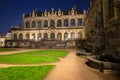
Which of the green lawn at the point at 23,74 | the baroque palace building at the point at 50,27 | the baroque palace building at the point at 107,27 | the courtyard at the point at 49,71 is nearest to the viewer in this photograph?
the green lawn at the point at 23,74

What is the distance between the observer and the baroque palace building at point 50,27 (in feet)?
245

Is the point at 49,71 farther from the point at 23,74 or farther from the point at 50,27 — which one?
the point at 50,27

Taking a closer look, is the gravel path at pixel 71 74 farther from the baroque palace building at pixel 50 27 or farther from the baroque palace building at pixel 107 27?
the baroque palace building at pixel 50 27

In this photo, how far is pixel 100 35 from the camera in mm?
25766

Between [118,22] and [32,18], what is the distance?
226ft

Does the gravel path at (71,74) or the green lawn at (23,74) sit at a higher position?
the green lawn at (23,74)

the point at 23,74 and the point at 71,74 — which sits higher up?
the point at 23,74

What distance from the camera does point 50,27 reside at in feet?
252

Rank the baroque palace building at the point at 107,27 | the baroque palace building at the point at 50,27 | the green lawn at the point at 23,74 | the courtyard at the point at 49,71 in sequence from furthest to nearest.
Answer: the baroque palace building at the point at 50,27, the baroque palace building at the point at 107,27, the courtyard at the point at 49,71, the green lawn at the point at 23,74

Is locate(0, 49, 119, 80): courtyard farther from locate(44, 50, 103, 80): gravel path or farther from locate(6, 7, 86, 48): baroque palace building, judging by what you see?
locate(6, 7, 86, 48): baroque palace building

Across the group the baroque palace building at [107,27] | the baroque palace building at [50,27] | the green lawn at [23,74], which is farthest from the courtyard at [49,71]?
the baroque palace building at [50,27]

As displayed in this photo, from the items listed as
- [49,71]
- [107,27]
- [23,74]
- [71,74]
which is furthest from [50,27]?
[23,74]

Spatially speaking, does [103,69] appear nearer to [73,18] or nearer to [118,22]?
[118,22]

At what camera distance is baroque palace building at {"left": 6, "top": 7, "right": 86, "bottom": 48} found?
74.6 m
